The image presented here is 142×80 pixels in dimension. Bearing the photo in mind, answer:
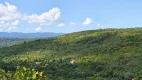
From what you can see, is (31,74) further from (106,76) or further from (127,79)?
(106,76)

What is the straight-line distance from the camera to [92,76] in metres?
195

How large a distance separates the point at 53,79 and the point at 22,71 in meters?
93.8

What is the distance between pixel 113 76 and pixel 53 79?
107ft

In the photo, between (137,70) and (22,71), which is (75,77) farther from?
(22,71)

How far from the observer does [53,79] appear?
17988 centimetres

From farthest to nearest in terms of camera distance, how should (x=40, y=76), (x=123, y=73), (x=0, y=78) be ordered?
(x=123, y=73), (x=0, y=78), (x=40, y=76)

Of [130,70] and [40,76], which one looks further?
[130,70]

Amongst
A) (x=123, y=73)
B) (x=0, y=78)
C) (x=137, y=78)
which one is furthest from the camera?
(x=123, y=73)

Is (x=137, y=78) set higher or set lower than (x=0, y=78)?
lower

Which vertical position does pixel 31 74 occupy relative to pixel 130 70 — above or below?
above

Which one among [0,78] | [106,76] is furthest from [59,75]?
Answer: [0,78]

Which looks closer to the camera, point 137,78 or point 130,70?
point 137,78

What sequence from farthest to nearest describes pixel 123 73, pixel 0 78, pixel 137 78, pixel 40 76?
pixel 123 73
pixel 137 78
pixel 0 78
pixel 40 76

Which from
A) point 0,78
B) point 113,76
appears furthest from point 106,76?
point 0,78
